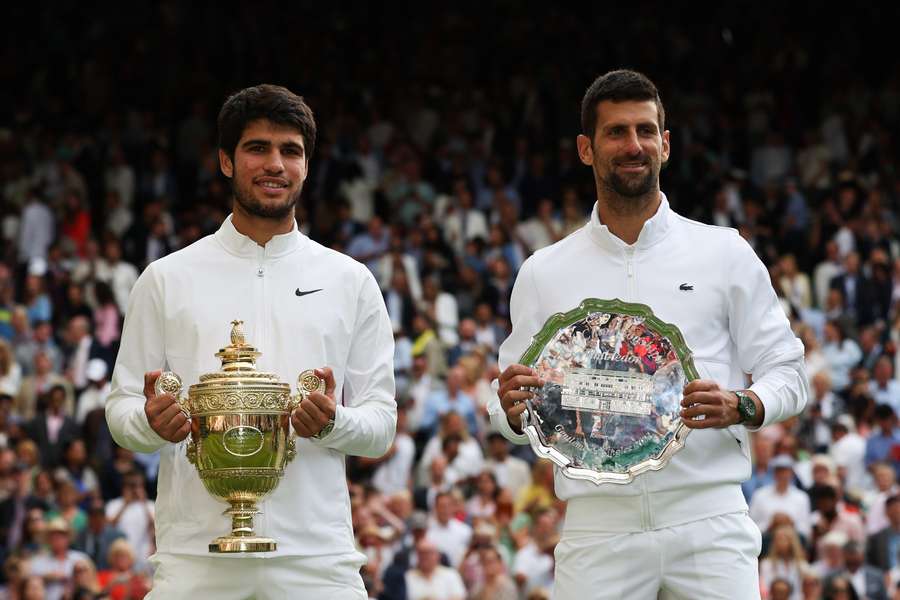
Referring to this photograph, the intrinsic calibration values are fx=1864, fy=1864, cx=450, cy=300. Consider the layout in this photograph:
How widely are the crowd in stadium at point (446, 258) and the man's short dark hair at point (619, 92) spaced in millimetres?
8453

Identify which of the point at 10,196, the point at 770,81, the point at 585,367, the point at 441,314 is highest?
the point at 770,81

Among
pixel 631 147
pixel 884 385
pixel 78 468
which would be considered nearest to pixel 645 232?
pixel 631 147

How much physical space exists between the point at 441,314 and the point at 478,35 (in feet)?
24.4

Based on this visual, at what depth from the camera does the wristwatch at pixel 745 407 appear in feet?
19.2

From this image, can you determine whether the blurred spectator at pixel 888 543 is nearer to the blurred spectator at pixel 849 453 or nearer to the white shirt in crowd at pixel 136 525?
the blurred spectator at pixel 849 453

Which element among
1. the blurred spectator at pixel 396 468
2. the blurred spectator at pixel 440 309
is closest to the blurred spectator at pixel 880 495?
the blurred spectator at pixel 396 468

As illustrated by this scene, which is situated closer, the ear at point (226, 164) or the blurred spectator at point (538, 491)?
the ear at point (226, 164)

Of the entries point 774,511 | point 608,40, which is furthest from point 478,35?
point 774,511

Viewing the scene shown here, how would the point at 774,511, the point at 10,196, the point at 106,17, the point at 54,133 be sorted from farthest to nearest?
the point at 106,17, the point at 54,133, the point at 10,196, the point at 774,511

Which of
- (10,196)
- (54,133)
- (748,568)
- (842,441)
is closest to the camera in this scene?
(748,568)

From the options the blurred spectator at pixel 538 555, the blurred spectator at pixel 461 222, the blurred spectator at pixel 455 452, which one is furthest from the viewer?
the blurred spectator at pixel 461 222

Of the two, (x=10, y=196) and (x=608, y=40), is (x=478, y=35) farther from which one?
(x=10, y=196)

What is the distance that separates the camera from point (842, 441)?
1708 cm

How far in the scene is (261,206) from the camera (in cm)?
625
